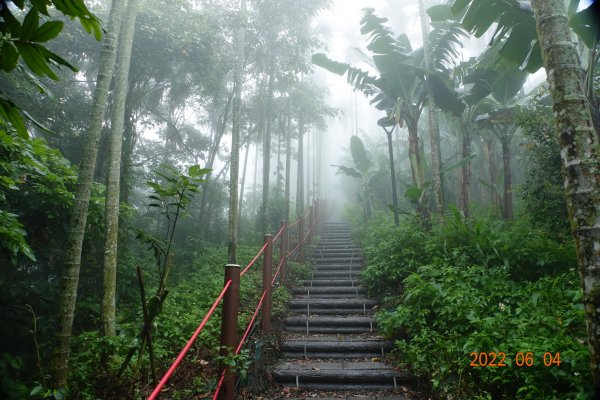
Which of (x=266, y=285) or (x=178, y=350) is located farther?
(x=266, y=285)

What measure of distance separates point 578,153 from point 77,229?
4.07 metres

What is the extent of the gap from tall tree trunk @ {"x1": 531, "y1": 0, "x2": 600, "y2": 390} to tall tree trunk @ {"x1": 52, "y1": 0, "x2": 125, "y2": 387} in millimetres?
3689

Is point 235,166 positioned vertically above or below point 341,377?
above

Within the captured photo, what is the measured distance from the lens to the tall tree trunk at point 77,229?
2863mm

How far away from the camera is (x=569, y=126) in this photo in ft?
7.30

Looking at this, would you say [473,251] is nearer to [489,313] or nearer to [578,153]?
[489,313]

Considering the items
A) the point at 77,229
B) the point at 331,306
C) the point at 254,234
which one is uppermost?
the point at 254,234

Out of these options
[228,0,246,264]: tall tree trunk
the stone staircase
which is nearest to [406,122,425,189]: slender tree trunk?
the stone staircase

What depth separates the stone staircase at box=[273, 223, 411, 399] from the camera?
3.66 m

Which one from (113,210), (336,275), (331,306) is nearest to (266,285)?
(331,306)

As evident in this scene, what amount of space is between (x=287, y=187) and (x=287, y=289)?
5.66 meters

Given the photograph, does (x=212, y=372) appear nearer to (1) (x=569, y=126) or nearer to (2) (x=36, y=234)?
(2) (x=36, y=234)

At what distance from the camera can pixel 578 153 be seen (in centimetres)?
216

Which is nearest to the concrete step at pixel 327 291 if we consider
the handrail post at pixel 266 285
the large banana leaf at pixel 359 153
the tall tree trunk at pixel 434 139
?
the handrail post at pixel 266 285
